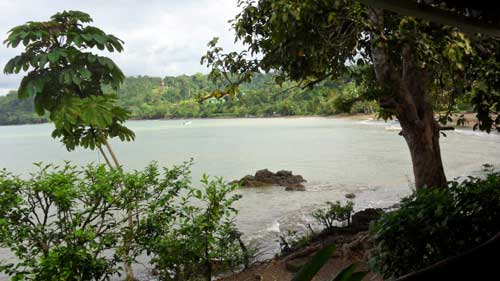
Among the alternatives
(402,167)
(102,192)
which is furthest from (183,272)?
(402,167)

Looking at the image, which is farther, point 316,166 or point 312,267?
point 316,166

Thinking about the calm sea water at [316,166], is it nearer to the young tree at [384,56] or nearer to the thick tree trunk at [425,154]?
the young tree at [384,56]

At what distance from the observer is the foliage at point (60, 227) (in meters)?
2.73

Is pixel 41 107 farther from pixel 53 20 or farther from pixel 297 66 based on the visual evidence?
pixel 297 66

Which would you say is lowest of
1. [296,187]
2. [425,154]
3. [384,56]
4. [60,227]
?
[296,187]

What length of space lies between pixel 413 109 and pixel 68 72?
331 centimetres

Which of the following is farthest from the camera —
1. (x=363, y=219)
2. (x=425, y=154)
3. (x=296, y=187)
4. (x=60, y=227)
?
(x=296, y=187)

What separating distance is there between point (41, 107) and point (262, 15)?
2.37 meters

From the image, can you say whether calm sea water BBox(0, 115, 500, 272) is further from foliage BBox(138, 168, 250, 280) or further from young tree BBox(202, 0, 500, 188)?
young tree BBox(202, 0, 500, 188)

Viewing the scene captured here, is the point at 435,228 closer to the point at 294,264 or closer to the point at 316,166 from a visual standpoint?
the point at 294,264

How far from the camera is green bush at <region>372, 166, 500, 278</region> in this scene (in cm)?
177

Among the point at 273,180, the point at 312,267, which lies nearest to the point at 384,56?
the point at 312,267

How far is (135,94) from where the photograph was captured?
21891 millimetres

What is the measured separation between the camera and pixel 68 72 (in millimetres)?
3611
